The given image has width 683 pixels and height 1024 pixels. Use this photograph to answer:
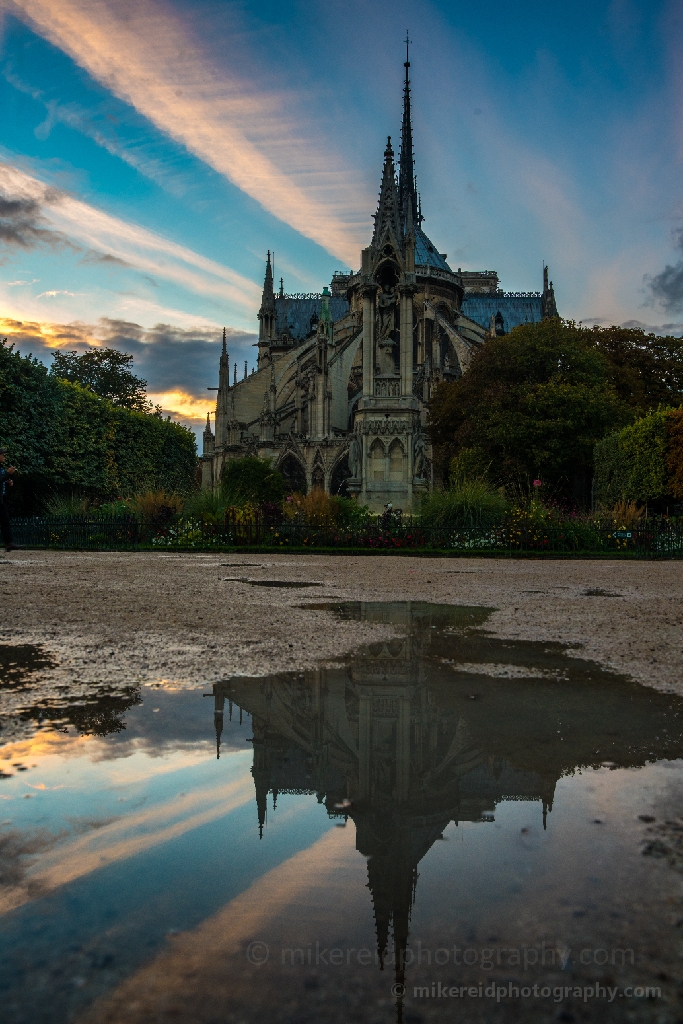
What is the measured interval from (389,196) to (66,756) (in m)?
28.4

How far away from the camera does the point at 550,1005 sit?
5.14ft

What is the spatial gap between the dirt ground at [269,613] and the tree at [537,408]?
1503cm

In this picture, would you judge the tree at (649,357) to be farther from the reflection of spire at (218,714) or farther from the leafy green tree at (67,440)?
the reflection of spire at (218,714)

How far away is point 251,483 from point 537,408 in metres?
11.2

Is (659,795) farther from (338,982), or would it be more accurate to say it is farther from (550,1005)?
(338,982)

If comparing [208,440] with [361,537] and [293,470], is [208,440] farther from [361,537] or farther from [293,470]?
[361,537]

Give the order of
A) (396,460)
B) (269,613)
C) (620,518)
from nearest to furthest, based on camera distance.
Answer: (269,613) < (620,518) < (396,460)

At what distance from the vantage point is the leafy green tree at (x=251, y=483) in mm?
24938

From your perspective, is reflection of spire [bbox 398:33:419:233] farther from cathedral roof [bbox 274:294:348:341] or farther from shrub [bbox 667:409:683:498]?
shrub [bbox 667:409:683:498]

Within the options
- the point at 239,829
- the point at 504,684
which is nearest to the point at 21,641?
the point at 504,684

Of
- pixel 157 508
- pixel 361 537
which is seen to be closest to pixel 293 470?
pixel 157 508

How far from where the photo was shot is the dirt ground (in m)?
5.19

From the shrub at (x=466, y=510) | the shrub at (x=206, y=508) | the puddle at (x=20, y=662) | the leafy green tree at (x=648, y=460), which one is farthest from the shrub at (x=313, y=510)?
the puddle at (x=20, y=662)

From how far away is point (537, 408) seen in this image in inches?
1171
